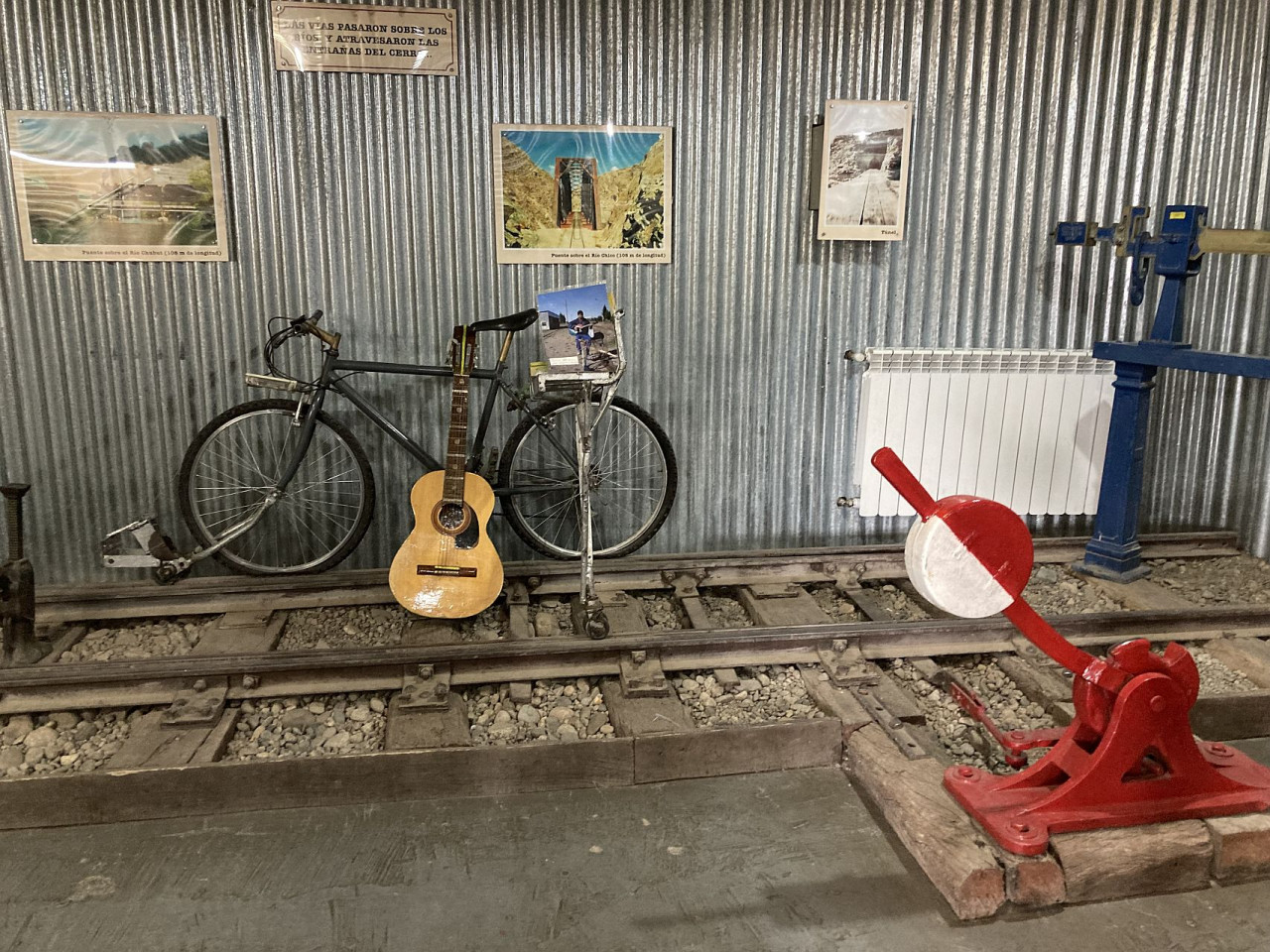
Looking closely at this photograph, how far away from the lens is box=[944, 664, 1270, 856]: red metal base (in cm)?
261

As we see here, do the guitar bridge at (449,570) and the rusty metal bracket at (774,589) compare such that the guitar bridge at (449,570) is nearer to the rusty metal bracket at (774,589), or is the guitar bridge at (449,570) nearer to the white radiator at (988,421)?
the rusty metal bracket at (774,589)

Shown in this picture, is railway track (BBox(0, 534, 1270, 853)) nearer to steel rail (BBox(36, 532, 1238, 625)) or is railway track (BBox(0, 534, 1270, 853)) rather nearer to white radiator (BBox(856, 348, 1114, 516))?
steel rail (BBox(36, 532, 1238, 625))

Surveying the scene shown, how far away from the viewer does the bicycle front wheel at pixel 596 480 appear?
487cm

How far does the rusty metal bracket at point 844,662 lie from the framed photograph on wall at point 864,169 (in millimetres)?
2334

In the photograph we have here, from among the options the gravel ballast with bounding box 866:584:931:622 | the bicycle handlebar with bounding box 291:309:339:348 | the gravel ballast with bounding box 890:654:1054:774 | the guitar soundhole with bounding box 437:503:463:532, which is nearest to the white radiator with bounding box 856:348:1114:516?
the gravel ballast with bounding box 866:584:931:622

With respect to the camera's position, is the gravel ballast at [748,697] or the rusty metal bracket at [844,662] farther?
the rusty metal bracket at [844,662]

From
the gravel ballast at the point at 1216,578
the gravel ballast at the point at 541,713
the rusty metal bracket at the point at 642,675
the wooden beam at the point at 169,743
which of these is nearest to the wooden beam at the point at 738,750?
the gravel ballast at the point at 541,713

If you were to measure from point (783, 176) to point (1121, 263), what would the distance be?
215 centimetres

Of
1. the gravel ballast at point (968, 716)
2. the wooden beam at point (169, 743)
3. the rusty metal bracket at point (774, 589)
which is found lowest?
the gravel ballast at point (968, 716)

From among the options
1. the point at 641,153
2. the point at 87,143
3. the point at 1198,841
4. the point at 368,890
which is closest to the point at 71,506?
the point at 87,143

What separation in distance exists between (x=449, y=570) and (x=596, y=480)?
1134 mm

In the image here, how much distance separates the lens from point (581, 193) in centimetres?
481

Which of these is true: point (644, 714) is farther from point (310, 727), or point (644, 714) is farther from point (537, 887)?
point (310, 727)

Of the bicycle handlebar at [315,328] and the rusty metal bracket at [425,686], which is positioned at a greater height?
the bicycle handlebar at [315,328]
